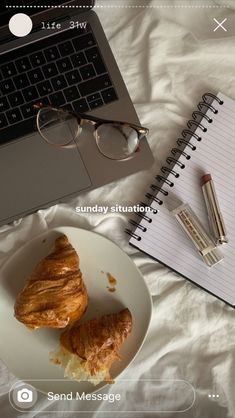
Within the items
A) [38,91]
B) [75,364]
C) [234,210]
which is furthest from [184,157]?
[75,364]

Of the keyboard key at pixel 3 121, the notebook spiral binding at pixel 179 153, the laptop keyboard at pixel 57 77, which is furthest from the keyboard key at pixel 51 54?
the notebook spiral binding at pixel 179 153

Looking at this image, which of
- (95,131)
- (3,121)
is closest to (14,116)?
(3,121)

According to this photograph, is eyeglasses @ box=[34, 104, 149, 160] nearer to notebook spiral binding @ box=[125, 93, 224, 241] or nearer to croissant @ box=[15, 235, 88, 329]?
notebook spiral binding @ box=[125, 93, 224, 241]

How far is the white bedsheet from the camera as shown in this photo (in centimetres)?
77

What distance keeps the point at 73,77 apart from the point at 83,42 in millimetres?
54

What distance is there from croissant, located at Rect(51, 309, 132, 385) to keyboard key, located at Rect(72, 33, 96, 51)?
→ 15.4 inches

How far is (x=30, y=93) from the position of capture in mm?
742

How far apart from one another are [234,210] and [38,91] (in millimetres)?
341

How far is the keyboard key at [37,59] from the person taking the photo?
2.44ft

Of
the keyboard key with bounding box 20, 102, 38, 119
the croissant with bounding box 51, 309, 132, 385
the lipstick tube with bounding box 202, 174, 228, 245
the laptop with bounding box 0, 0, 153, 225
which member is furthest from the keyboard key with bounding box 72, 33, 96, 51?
the croissant with bounding box 51, 309, 132, 385

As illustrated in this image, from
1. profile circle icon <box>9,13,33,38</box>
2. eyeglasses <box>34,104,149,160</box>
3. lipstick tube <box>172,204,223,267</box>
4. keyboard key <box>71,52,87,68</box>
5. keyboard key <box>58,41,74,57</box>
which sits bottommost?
lipstick tube <box>172,204,223,267</box>

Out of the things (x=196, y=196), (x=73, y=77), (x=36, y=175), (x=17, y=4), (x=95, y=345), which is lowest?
(x=95, y=345)

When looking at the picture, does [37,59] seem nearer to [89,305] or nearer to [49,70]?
[49,70]

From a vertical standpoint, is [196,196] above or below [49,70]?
below
